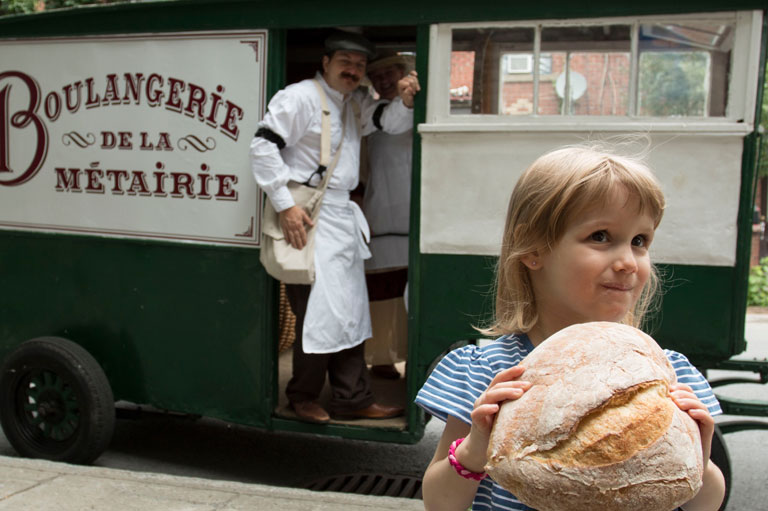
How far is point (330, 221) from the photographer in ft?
14.7

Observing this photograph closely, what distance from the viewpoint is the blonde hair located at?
1.66 metres

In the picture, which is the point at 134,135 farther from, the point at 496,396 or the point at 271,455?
the point at 496,396

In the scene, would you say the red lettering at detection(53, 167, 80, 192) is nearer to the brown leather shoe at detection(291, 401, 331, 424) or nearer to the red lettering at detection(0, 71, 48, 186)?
the red lettering at detection(0, 71, 48, 186)

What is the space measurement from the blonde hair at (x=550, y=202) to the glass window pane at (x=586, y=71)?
7.21 ft

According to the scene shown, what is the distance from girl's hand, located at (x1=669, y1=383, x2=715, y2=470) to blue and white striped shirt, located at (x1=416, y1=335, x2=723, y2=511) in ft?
0.63

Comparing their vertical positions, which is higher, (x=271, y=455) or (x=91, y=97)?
(x=91, y=97)

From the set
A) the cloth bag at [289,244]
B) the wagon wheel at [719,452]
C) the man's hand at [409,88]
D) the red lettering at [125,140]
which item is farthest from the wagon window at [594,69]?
the red lettering at [125,140]

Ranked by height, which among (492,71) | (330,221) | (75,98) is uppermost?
(492,71)

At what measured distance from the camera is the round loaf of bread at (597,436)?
1.38 metres

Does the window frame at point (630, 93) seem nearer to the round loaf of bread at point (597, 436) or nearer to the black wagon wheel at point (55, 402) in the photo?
the black wagon wheel at point (55, 402)

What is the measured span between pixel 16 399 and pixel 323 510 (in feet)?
7.14

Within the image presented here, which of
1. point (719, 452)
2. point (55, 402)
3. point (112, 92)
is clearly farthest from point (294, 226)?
point (719, 452)

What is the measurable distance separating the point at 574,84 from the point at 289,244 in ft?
5.24

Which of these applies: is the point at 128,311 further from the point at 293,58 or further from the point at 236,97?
the point at 293,58
